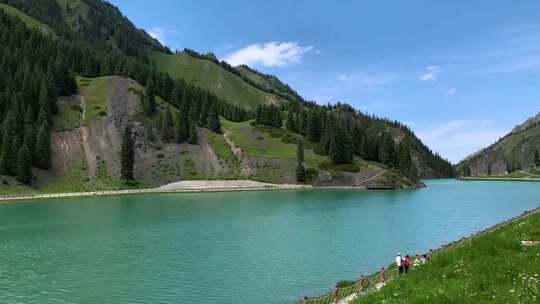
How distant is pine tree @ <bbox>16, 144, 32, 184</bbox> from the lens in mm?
151750

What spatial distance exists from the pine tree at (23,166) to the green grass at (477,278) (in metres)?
157

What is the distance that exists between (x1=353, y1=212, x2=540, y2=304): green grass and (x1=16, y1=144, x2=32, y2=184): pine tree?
157062 millimetres

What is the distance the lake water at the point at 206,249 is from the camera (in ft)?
128

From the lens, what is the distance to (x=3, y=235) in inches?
2830

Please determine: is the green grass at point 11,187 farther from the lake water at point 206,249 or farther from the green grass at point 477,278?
the green grass at point 477,278

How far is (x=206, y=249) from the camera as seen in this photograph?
188ft

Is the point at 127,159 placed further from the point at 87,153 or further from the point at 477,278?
the point at 477,278

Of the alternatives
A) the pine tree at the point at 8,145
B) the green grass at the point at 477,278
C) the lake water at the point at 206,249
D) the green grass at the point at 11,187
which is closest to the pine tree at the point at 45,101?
the pine tree at the point at 8,145

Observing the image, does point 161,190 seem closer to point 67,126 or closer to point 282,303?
point 67,126

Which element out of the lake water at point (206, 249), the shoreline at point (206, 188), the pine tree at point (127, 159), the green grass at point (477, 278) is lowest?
the lake water at point (206, 249)

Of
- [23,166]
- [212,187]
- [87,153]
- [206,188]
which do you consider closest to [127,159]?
[87,153]

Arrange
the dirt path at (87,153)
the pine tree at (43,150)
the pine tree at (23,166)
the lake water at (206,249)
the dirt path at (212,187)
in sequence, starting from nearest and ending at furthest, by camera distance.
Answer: the lake water at (206,249), the pine tree at (23,166), the pine tree at (43,150), the dirt path at (212,187), the dirt path at (87,153)

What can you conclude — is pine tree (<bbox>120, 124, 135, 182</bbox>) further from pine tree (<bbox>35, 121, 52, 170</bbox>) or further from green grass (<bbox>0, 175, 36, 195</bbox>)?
green grass (<bbox>0, 175, 36, 195</bbox>)

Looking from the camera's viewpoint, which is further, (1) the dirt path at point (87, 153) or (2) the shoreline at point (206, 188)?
(1) the dirt path at point (87, 153)
